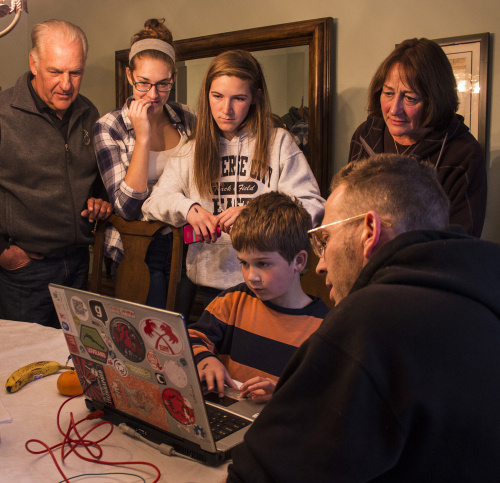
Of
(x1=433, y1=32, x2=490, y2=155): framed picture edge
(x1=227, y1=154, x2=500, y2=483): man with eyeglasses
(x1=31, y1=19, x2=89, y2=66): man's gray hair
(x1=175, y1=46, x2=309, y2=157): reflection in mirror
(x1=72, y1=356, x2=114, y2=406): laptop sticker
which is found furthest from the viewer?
(x1=175, y1=46, x2=309, y2=157): reflection in mirror

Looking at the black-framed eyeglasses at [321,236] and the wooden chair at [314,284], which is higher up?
the black-framed eyeglasses at [321,236]

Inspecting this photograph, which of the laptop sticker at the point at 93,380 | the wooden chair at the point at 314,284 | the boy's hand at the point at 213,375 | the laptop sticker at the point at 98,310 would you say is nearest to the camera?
the laptop sticker at the point at 98,310

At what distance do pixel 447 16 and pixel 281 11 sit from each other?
2.86 ft

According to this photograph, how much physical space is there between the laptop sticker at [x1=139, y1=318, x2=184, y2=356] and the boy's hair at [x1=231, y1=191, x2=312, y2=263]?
66cm

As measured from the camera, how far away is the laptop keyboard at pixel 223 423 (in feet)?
3.24

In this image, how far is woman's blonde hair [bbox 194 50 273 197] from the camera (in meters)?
1.94

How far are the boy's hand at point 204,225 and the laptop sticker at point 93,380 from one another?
2.63 ft

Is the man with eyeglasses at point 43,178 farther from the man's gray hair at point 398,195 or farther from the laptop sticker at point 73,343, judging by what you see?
the man's gray hair at point 398,195

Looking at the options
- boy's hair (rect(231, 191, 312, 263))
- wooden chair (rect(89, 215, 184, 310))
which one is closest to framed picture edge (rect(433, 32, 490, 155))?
boy's hair (rect(231, 191, 312, 263))

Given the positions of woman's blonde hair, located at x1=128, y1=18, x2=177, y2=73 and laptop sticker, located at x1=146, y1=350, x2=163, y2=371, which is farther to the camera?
woman's blonde hair, located at x1=128, y1=18, x2=177, y2=73

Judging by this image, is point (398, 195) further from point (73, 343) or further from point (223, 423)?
point (73, 343)

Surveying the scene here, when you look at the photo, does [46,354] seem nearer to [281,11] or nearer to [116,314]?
[116,314]

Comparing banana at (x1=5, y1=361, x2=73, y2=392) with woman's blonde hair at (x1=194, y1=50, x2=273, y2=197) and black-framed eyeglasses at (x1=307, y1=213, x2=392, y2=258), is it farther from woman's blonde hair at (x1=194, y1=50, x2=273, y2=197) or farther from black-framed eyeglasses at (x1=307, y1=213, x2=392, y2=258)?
woman's blonde hair at (x1=194, y1=50, x2=273, y2=197)

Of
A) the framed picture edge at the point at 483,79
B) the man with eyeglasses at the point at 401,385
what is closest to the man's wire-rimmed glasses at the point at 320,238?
the man with eyeglasses at the point at 401,385
